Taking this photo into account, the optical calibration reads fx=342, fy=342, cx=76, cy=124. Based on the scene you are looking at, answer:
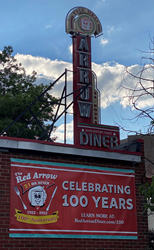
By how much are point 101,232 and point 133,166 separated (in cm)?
234

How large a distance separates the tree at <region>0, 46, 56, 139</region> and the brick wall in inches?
484

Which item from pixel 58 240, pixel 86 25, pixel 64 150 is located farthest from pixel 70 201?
pixel 86 25

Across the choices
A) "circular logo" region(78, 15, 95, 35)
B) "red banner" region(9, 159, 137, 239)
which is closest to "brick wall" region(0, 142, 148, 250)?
"red banner" region(9, 159, 137, 239)

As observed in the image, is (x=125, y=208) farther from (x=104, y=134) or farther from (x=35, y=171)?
(x=104, y=134)

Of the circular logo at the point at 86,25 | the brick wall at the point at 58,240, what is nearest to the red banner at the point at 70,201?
the brick wall at the point at 58,240

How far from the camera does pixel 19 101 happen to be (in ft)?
78.2

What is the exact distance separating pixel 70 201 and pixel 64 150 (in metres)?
1.36

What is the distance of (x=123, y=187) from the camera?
1016cm

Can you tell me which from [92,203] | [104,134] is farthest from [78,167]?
[104,134]

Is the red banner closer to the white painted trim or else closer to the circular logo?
the white painted trim

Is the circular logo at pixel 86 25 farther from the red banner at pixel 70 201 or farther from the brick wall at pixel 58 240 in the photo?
the red banner at pixel 70 201

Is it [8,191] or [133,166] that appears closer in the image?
[8,191]

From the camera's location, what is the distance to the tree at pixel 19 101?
23016mm

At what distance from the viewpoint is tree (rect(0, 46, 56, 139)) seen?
23016mm
